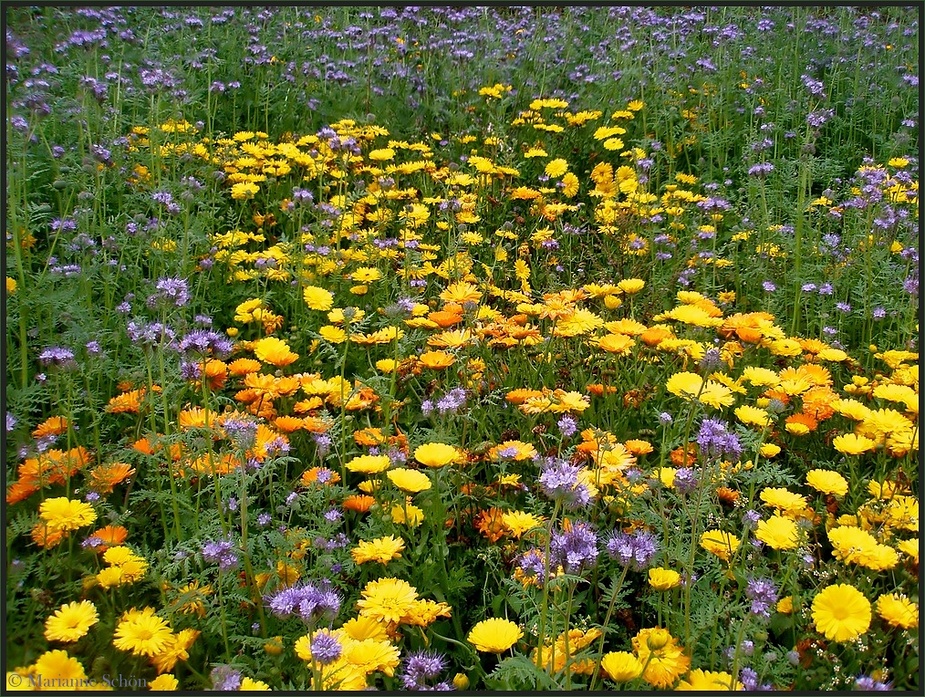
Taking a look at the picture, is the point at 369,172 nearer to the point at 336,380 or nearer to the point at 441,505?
→ the point at 336,380

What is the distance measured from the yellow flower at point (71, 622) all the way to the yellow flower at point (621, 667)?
0.88 meters

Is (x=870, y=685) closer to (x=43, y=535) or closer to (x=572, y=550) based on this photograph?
(x=572, y=550)

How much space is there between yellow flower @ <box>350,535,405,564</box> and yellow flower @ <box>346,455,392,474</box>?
18cm

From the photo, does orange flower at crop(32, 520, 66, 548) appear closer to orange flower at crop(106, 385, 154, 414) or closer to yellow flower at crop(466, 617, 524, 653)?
orange flower at crop(106, 385, 154, 414)

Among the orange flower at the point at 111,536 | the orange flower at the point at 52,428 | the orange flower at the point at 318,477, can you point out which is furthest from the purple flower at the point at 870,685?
the orange flower at the point at 52,428

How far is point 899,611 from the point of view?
1388 mm

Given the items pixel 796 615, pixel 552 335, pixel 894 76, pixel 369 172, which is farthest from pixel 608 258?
pixel 894 76

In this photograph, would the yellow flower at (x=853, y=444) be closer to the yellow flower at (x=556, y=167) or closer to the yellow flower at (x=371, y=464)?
the yellow flower at (x=371, y=464)

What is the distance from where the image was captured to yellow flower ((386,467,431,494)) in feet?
5.11

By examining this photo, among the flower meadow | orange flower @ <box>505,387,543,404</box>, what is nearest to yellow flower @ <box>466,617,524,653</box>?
the flower meadow

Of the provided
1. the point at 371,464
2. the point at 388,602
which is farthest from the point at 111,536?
the point at 388,602

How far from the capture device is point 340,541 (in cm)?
165

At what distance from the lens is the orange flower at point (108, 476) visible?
5.60 feet

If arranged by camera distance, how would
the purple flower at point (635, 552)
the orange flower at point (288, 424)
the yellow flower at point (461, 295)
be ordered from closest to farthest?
the purple flower at point (635, 552), the orange flower at point (288, 424), the yellow flower at point (461, 295)
